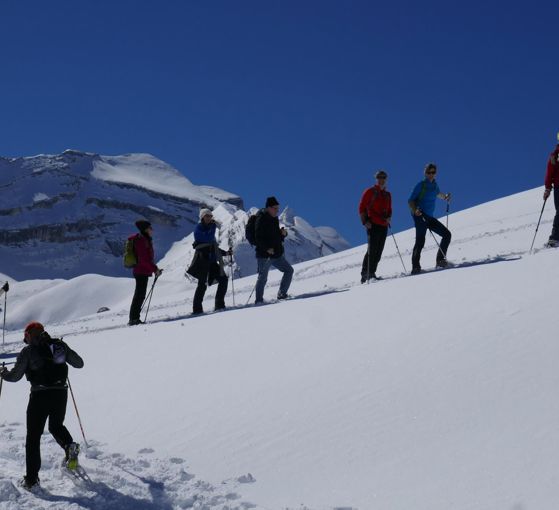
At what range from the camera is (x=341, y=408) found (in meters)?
7.25

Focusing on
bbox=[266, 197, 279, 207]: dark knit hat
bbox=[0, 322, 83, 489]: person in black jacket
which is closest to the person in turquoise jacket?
bbox=[266, 197, 279, 207]: dark knit hat

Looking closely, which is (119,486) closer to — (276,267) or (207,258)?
(276,267)

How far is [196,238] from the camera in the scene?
1459cm

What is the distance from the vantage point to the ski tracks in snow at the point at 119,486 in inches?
237

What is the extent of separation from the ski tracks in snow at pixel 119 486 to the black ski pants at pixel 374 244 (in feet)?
23.3

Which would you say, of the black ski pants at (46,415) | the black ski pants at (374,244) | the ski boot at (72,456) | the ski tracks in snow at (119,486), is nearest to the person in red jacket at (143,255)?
the black ski pants at (374,244)

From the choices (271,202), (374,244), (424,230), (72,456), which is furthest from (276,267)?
(72,456)

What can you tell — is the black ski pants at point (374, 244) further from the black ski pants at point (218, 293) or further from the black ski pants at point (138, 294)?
the black ski pants at point (138, 294)

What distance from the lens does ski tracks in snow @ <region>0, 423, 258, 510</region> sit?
6.01 meters

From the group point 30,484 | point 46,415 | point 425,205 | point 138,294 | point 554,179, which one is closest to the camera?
point 30,484

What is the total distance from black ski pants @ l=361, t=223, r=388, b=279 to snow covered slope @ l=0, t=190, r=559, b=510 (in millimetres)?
1814

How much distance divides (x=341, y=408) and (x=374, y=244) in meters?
6.49

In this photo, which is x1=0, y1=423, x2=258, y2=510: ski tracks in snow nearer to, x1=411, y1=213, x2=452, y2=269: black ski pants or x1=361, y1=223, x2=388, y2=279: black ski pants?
x1=361, y1=223, x2=388, y2=279: black ski pants

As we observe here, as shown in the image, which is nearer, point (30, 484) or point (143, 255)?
point (30, 484)
